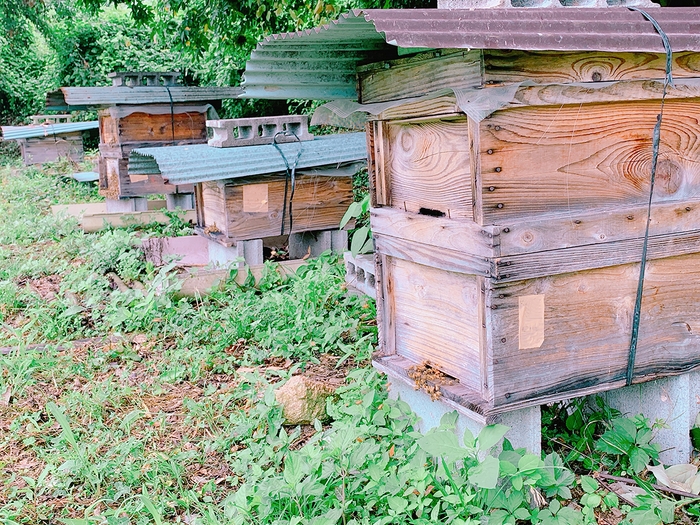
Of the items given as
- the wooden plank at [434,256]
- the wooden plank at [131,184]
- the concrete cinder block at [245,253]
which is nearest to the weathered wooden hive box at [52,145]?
the wooden plank at [131,184]

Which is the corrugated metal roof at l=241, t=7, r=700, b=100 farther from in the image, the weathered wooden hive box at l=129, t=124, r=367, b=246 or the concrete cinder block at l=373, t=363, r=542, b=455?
the weathered wooden hive box at l=129, t=124, r=367, b=246

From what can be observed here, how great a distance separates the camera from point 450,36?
235 centimetres

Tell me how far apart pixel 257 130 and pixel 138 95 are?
9.52ft

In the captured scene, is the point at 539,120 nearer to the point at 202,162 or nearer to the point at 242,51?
the point at 202,162

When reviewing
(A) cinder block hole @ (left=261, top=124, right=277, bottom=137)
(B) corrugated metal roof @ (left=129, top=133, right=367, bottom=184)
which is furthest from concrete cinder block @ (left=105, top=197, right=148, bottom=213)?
(A) cinder block hole @ (left=261, top=124, right=277, bottom=137)

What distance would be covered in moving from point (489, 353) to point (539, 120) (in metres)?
0.89

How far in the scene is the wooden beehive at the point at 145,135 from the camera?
358 inches

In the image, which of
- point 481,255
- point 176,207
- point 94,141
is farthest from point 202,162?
point 94,141

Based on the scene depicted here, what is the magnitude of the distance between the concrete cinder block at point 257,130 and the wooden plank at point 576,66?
4246mm

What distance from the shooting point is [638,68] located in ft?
9.03

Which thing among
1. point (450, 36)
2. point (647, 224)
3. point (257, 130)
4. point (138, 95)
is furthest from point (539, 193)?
point (138, 95)

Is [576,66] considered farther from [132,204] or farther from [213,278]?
[132,204]

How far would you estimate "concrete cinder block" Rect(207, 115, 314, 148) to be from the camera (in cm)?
666

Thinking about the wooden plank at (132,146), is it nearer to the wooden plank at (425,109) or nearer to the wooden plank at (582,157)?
the wooden plank at (425,109)
